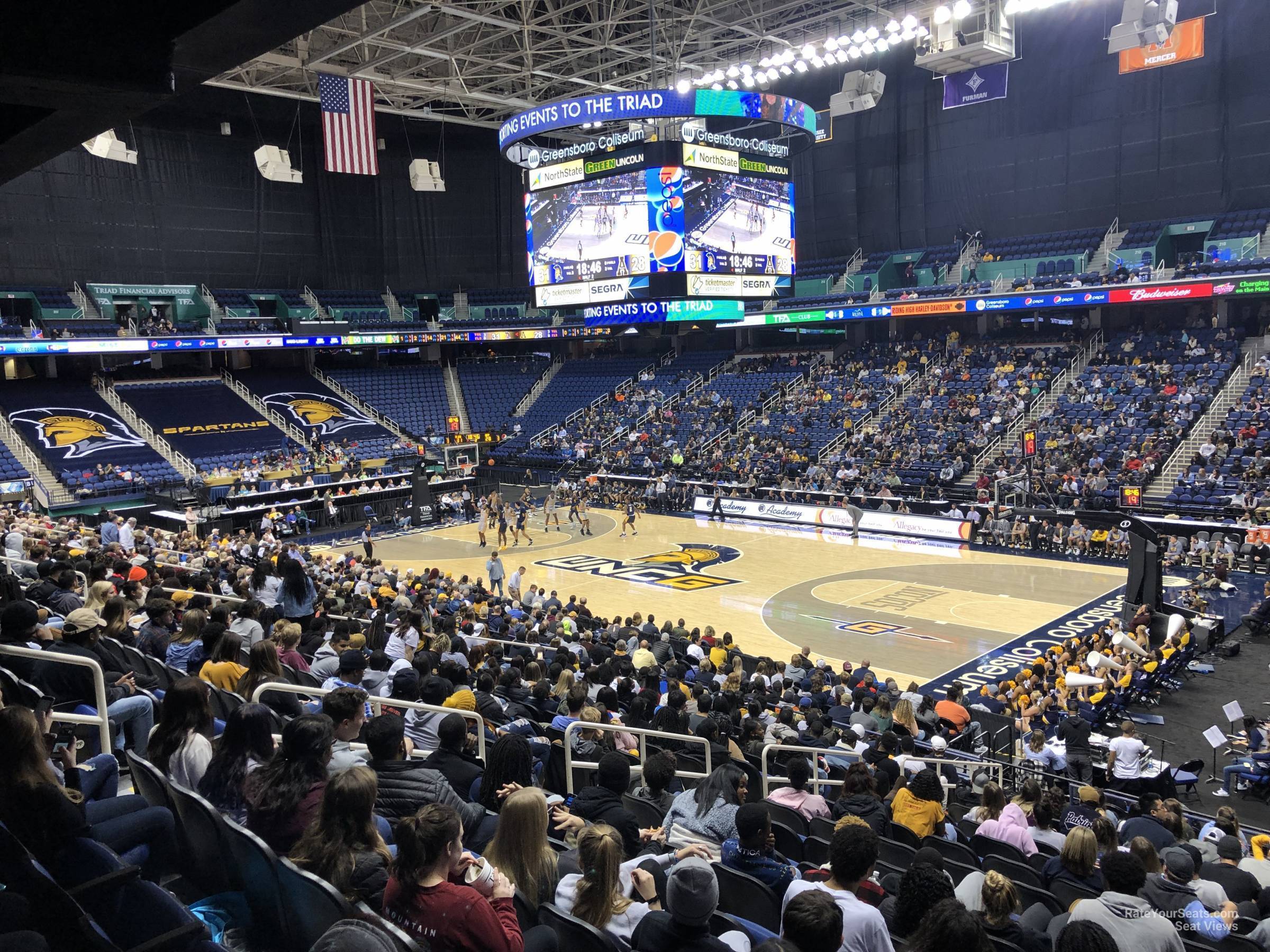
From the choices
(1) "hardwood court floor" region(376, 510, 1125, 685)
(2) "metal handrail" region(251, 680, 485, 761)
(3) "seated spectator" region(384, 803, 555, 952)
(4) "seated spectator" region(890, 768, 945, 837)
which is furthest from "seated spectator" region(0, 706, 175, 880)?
(1) "hardwood court floor" region(376, 510, 1125, 685)

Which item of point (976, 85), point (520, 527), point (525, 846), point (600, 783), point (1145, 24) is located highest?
point (1145, 24)

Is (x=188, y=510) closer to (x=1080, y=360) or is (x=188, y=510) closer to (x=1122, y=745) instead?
(x=1122, y=745)

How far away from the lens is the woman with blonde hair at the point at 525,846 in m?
4.02

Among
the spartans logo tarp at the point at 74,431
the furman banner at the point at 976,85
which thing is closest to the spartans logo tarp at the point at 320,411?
the spartans logo tarp at the point at 74,431

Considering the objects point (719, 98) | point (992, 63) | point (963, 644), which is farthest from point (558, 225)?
point (963, 644)

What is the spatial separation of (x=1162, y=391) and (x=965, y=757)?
915 inches

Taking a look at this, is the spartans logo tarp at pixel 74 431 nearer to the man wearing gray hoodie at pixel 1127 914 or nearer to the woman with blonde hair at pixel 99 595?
the woman with blonde hair at pixel 99 595

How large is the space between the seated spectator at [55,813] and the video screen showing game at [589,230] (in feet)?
78.7

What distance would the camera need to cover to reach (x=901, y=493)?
30406mm

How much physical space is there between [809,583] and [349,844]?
2032 centimetres

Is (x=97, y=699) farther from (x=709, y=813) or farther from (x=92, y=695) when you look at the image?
(x=709, y=813)

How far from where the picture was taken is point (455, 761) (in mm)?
5777

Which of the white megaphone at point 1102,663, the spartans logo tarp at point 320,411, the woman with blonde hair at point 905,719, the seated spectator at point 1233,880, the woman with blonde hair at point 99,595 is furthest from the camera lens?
the spartans logo tarp at point 320,411

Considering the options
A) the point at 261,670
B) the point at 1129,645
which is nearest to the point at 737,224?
the point at 1129,645
